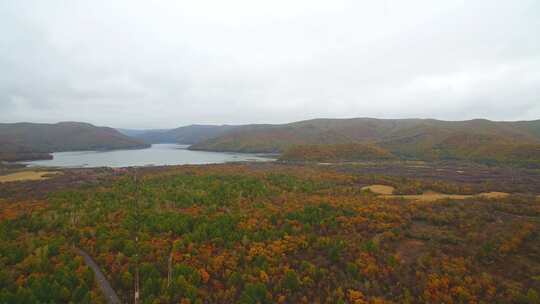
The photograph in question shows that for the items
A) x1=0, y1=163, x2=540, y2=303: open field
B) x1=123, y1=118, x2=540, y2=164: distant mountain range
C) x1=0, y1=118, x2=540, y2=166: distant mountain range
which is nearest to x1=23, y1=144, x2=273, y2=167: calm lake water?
x1=0, y1=118, x2=540, y2=166: distant mountain range

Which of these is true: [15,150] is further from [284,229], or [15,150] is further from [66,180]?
[284,229]

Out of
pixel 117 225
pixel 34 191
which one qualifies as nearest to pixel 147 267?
pixel 117 225

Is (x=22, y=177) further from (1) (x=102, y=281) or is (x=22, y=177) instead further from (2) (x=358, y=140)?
(2) (x=358, y=140)

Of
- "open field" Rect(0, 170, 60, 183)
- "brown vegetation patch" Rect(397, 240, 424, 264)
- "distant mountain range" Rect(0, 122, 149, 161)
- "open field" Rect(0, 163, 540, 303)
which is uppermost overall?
"distant mountain range" Rect(0, 122, 149, 161)

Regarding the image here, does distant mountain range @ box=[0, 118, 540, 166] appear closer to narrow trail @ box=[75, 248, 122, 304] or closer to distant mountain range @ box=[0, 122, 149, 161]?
distant mountain range @ box=[0, 122, 149, 161]

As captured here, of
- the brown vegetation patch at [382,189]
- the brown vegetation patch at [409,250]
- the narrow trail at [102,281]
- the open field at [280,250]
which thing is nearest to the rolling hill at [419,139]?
the brown vegetation patch at [382,189]

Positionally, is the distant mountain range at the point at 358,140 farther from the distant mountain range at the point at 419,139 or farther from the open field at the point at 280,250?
the open field at the point at 280,250
